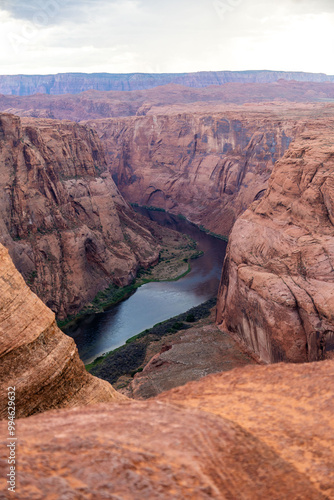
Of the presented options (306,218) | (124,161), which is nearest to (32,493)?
(306,218)

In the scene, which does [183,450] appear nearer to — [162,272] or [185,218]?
[162,272]

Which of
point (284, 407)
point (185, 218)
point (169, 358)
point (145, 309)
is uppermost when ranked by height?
point (284, 407)

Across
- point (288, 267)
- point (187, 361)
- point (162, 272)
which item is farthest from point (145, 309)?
point (288, 267)

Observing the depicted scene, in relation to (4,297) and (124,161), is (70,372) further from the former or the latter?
(124,161)

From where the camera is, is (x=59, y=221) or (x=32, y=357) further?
(x=59, y=221)

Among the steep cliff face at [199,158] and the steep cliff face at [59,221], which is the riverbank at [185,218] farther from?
the steep cliff face at [59,221]

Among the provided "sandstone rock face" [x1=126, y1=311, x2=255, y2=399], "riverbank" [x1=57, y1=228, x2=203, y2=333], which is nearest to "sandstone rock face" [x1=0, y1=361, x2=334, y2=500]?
"sandstone rock face" [x1=126, y1=311, x2=255, y2=399]

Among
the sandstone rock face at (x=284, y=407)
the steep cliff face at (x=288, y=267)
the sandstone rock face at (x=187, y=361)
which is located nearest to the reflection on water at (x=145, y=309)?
the sandstone rock face at (x=187, y=361)

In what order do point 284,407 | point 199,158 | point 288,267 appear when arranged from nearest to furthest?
point 284,407 → point 288,267 → point 199,158
